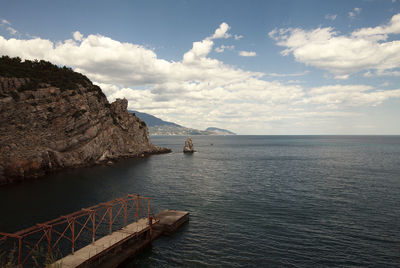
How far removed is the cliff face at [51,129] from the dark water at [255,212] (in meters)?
8.18

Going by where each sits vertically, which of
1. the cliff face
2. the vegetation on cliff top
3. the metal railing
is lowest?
the metal railing

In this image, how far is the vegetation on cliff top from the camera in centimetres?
9050

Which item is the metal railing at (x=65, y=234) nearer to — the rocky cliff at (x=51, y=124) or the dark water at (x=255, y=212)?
the dark water at (x=255, y=212)

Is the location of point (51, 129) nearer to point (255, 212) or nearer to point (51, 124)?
point (51, 124)

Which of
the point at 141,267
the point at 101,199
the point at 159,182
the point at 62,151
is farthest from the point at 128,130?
the point at 141,267

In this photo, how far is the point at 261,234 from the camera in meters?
33.6

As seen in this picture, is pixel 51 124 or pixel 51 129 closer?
pixel 51 129

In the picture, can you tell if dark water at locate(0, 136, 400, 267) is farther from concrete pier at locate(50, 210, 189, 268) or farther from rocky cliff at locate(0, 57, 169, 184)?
rocky cliff at locate(0, 57, 169, 184)

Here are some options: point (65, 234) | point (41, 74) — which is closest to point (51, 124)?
point (41, 74)

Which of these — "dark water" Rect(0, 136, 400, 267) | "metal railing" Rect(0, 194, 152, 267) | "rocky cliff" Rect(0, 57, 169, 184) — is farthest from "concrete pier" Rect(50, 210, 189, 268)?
"rocky cliff" Rect(0, 57, 169, 184)

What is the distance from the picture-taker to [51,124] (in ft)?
291

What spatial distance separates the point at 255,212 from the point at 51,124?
82.7 m

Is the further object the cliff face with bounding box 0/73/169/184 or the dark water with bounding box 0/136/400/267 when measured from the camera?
the cliff face with bounding box 0/73/169/184

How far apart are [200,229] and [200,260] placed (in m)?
8.72
